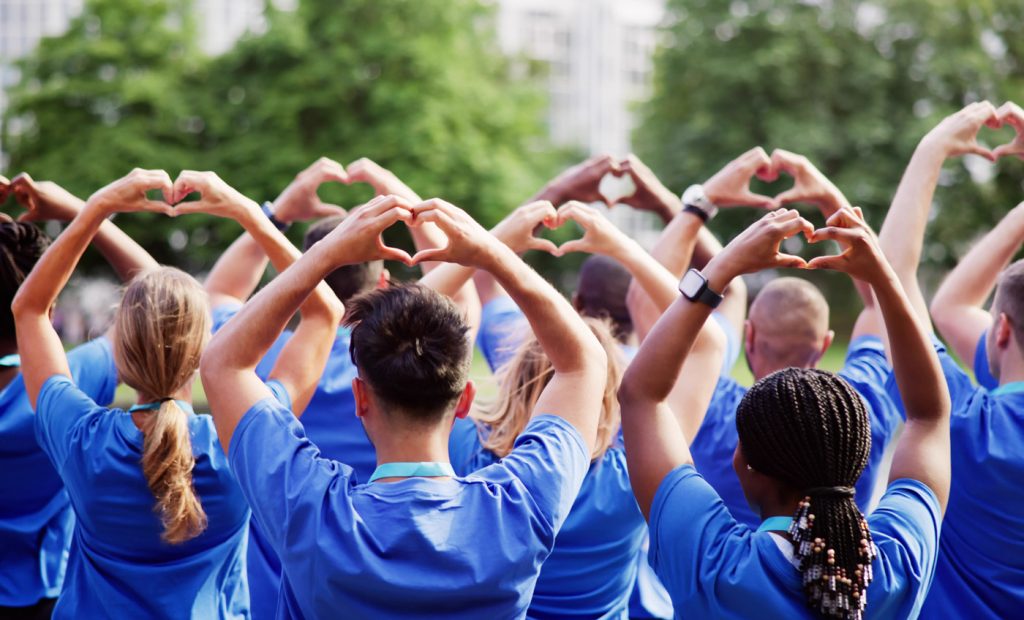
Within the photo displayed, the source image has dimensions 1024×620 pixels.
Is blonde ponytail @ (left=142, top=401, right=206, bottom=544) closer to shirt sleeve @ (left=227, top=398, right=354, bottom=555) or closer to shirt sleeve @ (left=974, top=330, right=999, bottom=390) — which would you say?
shirt sleeve @ (left=227, top=398, right=354, bottom=555)

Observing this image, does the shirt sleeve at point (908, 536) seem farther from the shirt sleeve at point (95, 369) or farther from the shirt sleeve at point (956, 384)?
the shirt sleeve at point (95, 369)

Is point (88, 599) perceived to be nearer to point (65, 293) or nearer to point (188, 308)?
point (188, 308)

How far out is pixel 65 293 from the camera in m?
36.7

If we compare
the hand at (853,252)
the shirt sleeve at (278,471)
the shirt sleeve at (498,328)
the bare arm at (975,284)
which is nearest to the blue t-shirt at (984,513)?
the bare arm at (975,284)

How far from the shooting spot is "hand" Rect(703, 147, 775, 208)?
4.06m

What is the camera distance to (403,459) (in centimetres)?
233

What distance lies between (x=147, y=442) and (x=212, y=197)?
805 millimetres

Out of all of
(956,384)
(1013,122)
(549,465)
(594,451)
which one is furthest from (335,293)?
(1013,122)

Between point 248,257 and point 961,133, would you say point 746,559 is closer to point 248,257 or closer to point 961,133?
point 961,133

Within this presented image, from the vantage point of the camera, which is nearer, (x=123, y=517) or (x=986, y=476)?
(x=123, y=517)

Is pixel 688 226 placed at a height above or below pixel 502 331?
above

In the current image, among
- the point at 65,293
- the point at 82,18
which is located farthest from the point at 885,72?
the point at 65,293

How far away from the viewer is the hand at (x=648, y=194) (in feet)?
15.0

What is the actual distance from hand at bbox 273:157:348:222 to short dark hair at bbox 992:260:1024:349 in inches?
98.1
